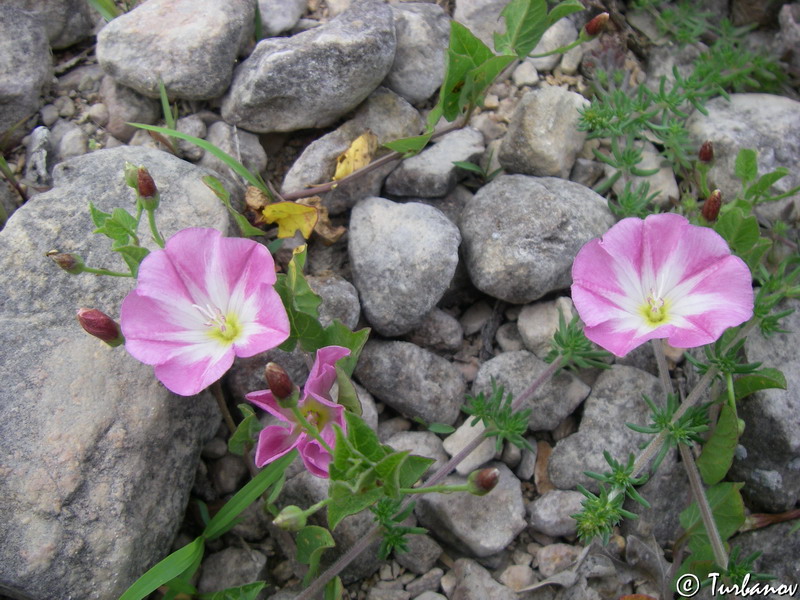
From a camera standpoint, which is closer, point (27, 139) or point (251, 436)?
point (251, 436)

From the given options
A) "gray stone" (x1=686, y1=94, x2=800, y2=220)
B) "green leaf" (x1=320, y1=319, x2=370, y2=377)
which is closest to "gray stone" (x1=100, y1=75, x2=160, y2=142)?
"green leaf" (x1=320, y1=319, x2=370, y2=377)

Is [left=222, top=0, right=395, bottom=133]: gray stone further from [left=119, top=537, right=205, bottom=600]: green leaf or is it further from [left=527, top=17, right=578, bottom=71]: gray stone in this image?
[left=119, top=537, right=205, bottom=600]: green leaf

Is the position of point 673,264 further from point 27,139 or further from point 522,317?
point 27,139

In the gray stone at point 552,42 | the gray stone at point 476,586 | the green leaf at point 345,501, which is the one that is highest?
the gray stone at point 552,42

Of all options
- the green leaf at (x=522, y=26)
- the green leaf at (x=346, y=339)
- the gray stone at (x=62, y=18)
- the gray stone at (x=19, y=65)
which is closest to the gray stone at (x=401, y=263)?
the green leaf at (x=346, y=339)

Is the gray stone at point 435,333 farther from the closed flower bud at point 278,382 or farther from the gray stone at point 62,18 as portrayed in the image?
the gray stone at point 62,18

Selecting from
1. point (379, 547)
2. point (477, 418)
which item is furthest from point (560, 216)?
point (379, 547)
